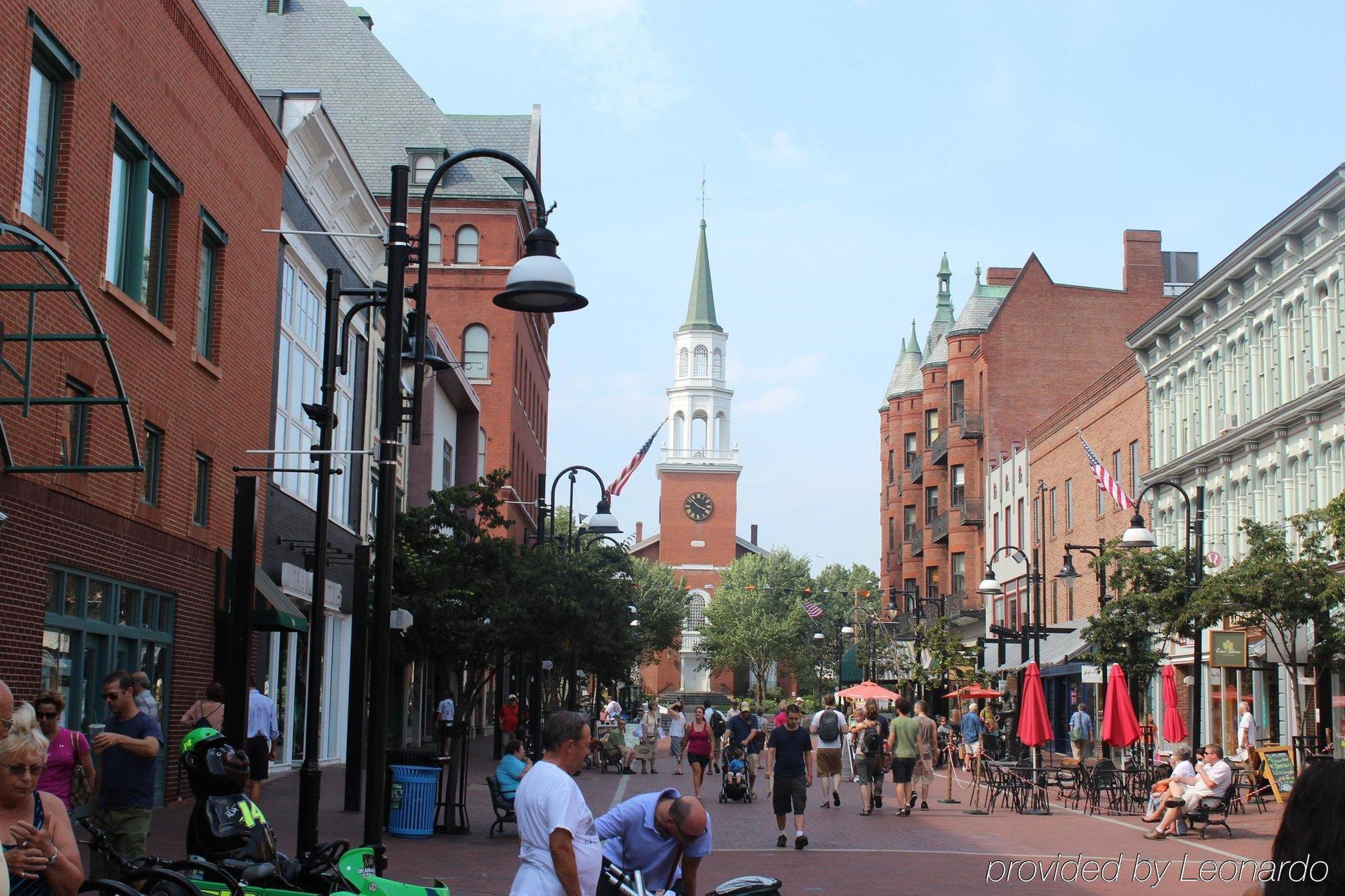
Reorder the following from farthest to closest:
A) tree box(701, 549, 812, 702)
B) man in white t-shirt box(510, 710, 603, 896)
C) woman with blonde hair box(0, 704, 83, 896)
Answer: tree box(701, 549, 812, 702) < man in white t-shirt box(510, 710, 603, 896) < woman with blonde hair box(0, 704, 83, 896)

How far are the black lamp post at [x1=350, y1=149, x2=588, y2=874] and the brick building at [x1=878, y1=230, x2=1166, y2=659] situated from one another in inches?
1892

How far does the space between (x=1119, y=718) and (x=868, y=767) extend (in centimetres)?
492

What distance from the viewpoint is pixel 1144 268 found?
59.0m

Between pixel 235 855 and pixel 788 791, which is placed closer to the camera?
pixel 235 855

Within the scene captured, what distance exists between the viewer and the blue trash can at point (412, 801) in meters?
17.2

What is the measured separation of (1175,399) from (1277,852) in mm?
38828

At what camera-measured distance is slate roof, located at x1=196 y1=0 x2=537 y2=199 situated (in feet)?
174

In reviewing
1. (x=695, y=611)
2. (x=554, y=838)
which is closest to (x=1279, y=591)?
(x=554, y=838)

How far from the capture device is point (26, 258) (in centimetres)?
1522

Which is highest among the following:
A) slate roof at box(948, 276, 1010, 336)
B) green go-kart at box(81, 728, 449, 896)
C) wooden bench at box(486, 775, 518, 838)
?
slate roof at box(948, 276, 1010, 336)

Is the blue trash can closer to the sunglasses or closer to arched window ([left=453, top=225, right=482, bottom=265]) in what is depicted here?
the sunglasses

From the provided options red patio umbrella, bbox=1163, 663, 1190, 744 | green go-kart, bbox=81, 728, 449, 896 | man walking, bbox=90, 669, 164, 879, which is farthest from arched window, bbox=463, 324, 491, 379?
green go-kart, bbox=81, 728, 449, 896

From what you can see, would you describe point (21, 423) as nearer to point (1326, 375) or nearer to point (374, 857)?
point (374, 857)

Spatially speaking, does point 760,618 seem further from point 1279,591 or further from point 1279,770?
point 1279,770
